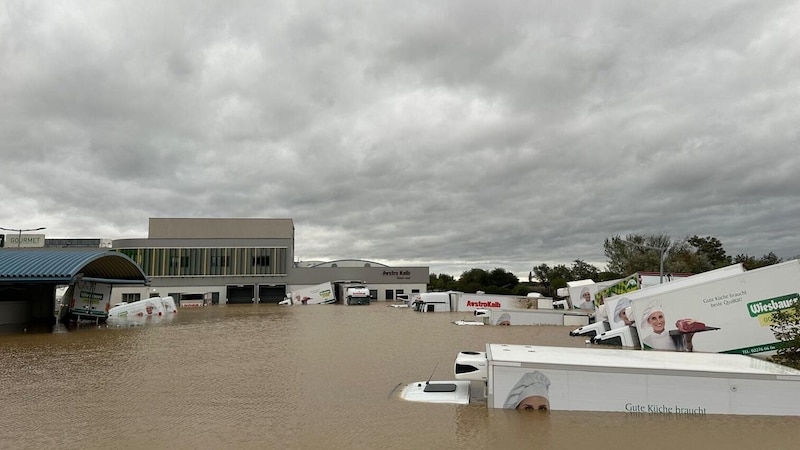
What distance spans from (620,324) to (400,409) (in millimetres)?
21030

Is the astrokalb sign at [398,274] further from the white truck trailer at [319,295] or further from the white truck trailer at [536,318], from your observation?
the white truck trailer at [536,318]

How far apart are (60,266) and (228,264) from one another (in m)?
51.5

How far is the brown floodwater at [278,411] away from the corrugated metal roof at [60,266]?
7.57 metres

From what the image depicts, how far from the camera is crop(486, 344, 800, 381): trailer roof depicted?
1255cm

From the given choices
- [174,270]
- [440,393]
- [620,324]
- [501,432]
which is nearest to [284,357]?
[440,393]

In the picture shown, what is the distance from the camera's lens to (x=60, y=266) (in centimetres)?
3491

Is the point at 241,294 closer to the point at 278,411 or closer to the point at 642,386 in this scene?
the point at 278,411

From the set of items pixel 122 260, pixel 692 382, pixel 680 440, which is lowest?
pixel 680 440

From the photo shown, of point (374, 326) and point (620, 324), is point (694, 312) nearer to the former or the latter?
point (620, 324)

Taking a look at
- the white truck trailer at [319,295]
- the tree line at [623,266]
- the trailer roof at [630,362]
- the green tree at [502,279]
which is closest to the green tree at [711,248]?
the tree line at [623,266]

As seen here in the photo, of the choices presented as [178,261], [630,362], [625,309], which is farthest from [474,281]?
[630,362]

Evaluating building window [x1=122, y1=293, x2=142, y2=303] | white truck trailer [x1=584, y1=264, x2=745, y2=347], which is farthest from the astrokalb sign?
white truck trailer [x1=584, y1=264, x2=745, y2=347]

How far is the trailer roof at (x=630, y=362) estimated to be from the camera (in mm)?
12555

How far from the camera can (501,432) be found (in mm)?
11703
